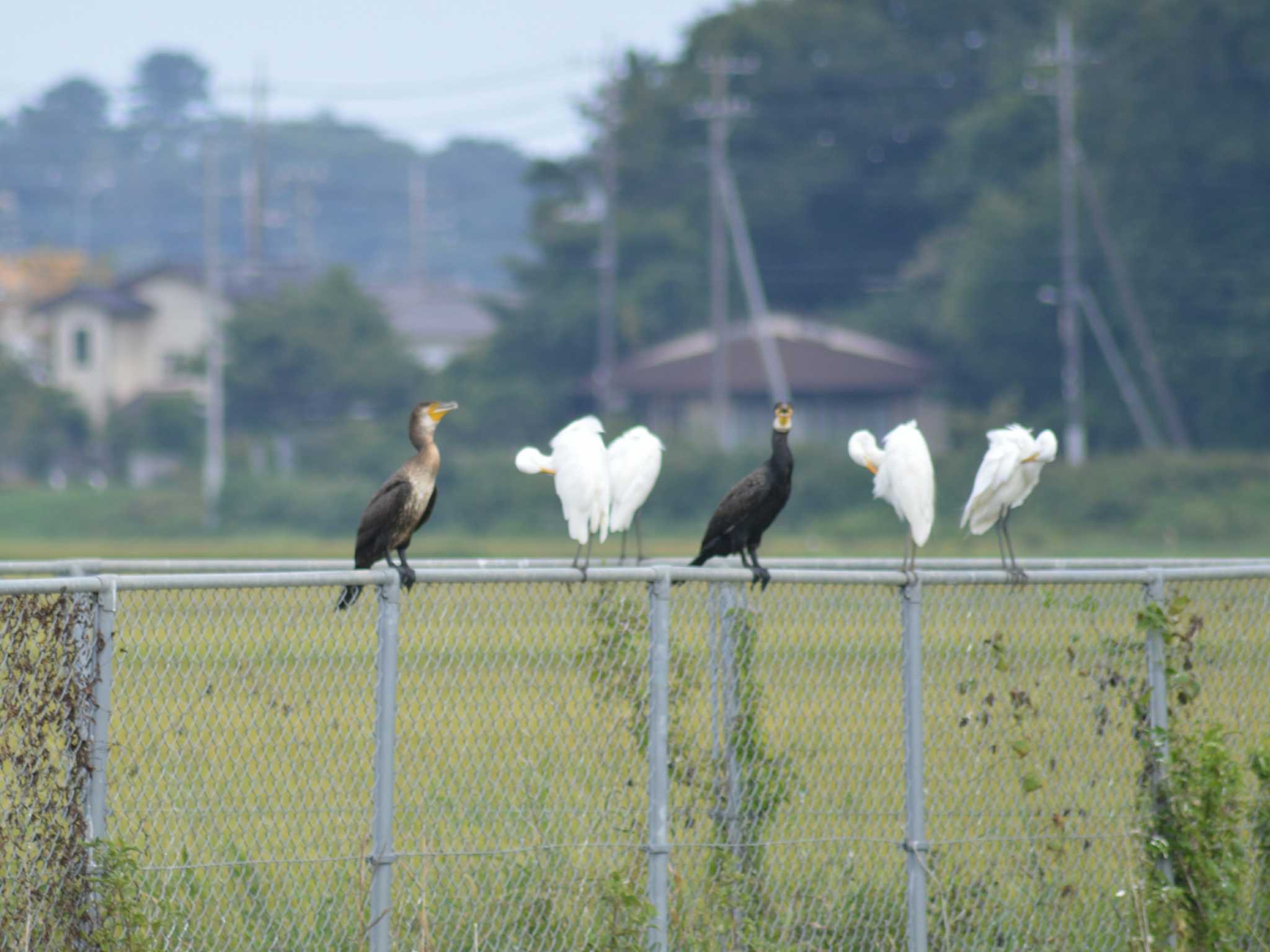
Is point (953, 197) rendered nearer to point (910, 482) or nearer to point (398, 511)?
point (910, 482)

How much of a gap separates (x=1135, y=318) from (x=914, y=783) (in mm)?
35104

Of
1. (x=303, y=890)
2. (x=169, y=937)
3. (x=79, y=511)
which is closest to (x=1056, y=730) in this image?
(x=303, y=890)

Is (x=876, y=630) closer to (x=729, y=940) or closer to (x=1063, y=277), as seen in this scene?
(x=729, y=940)

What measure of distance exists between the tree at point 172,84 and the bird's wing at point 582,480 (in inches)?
6006

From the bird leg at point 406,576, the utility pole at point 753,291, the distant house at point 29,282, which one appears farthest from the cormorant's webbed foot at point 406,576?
the distant house at point 29,282

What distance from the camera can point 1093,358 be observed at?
141 ft

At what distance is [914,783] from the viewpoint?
6.37 metres

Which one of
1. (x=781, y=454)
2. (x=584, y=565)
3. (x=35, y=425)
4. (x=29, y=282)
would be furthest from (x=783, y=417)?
(x=29, y=282)

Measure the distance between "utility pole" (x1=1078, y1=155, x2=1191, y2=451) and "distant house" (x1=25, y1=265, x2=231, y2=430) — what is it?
91.4 feet

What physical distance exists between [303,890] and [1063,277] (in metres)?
37.2

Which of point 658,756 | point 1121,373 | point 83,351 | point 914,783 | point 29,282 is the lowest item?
point 914,783

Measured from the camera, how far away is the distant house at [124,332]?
58281 mm

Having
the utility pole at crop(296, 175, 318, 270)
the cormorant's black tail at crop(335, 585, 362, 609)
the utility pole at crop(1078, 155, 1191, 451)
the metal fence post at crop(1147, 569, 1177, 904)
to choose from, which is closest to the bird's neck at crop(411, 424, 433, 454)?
the cormorant's black tail at crop(335, 585, 362, 609)

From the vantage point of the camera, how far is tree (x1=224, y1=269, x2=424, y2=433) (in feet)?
161
